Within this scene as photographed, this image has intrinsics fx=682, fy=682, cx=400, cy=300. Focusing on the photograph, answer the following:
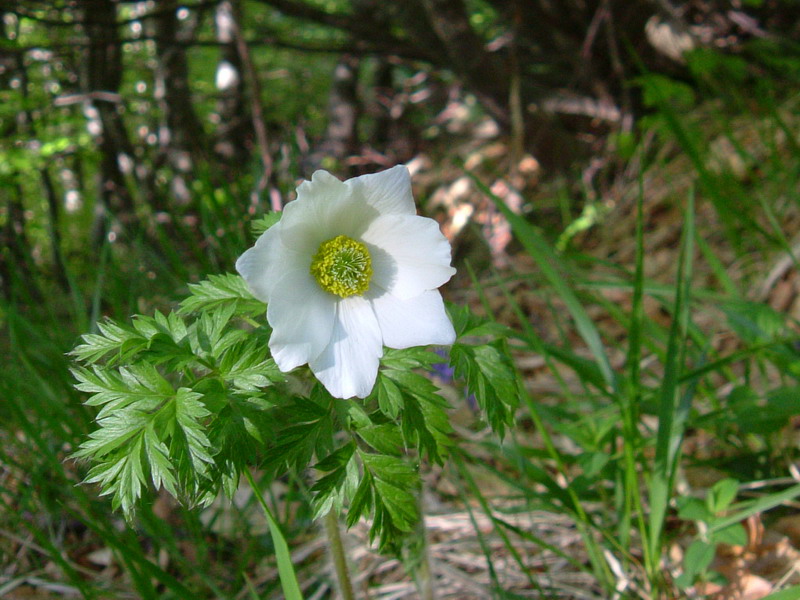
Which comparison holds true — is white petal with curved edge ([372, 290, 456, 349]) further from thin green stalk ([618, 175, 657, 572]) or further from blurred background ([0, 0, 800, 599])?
thin green stalk ([618, 175, 657, 572])

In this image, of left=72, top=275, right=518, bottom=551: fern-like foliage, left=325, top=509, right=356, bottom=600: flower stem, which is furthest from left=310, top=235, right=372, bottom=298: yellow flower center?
left=325, top=509, right=356, bottom=600: flower stem

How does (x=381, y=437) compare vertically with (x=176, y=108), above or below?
below

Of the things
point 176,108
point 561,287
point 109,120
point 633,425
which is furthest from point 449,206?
point 633,425

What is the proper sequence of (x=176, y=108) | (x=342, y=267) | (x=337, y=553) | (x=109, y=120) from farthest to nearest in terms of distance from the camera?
(x=176, y=108) → (x=109, y=120) → (x=337, y=553) → (x=342, y=267)

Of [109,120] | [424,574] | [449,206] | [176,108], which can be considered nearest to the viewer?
[424,574]

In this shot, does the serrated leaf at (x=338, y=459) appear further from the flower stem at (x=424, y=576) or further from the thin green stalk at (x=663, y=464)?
the thin green stalk at (x=663, y=464)

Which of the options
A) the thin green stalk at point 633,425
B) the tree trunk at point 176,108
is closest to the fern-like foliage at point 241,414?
the thin green stalk at point 633,425

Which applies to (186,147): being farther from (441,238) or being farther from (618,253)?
(441,238)

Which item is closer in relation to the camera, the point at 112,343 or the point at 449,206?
the point at 112,343

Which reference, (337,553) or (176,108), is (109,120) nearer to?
(176,108)
